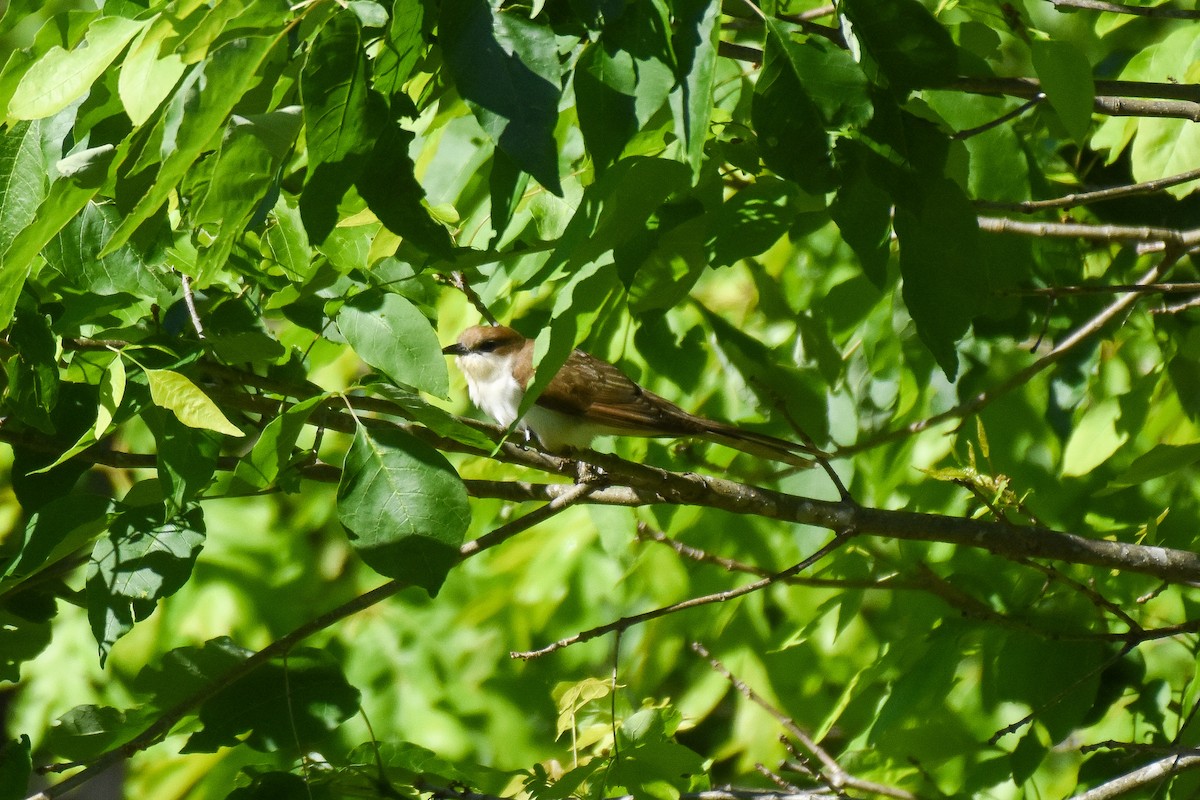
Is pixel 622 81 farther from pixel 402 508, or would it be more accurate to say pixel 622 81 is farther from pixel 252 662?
pixel 252 662

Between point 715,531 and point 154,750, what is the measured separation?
2925mm

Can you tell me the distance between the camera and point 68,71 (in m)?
1.71

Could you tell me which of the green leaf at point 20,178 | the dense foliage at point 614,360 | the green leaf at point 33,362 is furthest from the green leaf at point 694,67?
the green leaf at point 33,362

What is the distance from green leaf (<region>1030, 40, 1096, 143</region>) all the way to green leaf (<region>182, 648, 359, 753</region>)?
1996 millimetres

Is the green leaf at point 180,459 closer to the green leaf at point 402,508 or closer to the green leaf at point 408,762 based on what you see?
the green leaf at point 402,508

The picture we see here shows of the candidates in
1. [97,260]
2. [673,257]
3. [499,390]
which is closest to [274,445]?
[97,260]

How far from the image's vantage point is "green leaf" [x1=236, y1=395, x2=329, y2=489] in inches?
81.5

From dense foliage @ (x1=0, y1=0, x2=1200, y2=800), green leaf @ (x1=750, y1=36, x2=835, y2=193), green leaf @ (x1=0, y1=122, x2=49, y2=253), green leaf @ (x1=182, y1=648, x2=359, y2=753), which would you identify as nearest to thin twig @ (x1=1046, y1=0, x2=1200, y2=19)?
dense foliage @ (x1=0, y1=0, x2=1200, y2=800)

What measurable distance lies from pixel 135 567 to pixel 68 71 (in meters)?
0.96

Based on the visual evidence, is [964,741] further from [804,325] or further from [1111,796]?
[804,325]

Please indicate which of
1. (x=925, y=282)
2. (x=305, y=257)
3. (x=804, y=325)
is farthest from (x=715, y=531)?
(x=925, y=282)

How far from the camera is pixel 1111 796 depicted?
2.67m

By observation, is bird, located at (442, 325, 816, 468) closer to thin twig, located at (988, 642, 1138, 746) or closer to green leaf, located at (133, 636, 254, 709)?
thin twig, located at (988, 642, 1138, 746)

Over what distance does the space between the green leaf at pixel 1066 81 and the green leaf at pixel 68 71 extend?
156 centimetres
